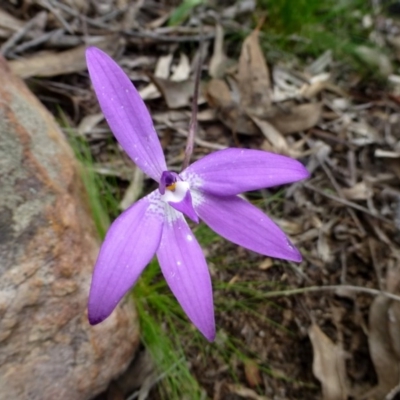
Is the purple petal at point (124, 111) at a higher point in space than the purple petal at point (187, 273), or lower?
higher

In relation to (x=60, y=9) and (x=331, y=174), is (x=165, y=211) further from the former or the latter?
(x=60, y=9)

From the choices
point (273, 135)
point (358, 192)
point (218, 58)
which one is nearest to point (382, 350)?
point (358, 192)

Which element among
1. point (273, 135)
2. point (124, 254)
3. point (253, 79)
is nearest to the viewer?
point (124, 254)

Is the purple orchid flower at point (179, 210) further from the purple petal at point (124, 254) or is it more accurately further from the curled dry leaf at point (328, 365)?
the curled dry leaf at point (328, 365)

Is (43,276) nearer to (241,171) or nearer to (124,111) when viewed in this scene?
(124,111)

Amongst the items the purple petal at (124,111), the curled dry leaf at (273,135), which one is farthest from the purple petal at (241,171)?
the curled dry leaf at (273,135)

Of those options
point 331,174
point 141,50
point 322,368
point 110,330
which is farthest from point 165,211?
point 141,50

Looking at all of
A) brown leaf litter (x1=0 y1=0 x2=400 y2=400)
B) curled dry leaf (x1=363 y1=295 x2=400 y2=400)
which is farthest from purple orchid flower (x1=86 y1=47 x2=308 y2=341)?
curled dry leaf (x1=363 y1=295 x2=400 y2=400)
